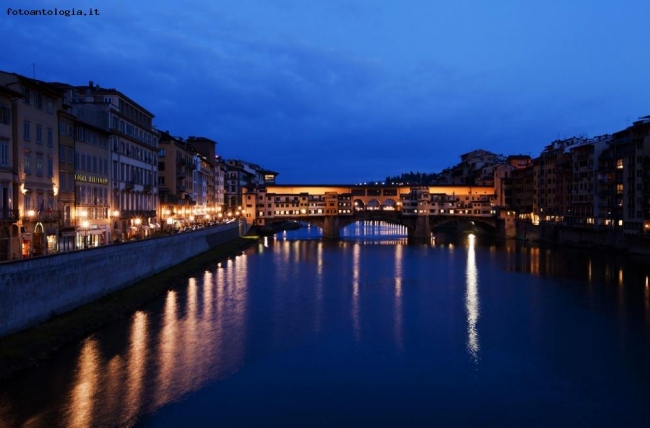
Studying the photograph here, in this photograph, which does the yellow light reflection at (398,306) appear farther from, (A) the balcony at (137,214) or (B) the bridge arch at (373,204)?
(B) the bridge arch at (373,204)

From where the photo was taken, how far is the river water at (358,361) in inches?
604

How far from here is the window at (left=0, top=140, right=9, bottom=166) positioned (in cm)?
2264

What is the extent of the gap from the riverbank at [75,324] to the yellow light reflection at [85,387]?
2.90 ft

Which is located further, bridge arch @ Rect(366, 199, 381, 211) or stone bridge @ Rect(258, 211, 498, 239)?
bridge arch @ Rect(366, 199, 381, 211)

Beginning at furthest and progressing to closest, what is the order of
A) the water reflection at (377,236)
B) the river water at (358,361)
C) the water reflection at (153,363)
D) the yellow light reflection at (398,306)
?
the water reflection at (377,236), the yellow light reflection at (398,306), the river water at (358,361), the water reflection at (153,363)

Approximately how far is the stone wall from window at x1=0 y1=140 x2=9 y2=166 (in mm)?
4513

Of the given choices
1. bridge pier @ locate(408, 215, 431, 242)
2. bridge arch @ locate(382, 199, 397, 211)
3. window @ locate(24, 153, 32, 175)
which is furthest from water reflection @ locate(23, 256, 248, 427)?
bridge arch @ locate(382, 199, 397, 211)

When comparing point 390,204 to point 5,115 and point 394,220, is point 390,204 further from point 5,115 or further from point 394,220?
point 5,115

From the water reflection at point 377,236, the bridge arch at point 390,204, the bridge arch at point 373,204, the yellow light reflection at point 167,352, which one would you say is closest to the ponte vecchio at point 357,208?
the bridge arch at point 390,204

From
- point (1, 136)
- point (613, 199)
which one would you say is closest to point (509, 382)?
point (1, 136)

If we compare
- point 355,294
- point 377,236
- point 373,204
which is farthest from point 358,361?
point 373,204

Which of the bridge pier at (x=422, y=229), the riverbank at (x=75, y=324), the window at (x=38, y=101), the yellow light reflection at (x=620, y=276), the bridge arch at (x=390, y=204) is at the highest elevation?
the window at (x=38, y=101)

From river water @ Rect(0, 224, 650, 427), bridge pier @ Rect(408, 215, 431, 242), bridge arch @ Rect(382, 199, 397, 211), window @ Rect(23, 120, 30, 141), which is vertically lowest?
river water @ Rect(0, 224, 650, 427)

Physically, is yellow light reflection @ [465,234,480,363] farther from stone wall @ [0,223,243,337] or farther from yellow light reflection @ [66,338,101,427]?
stone wall @ [0,223,243,337]
